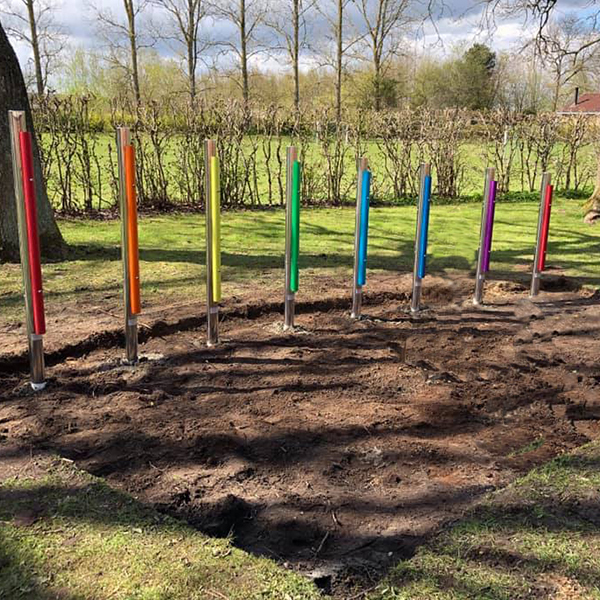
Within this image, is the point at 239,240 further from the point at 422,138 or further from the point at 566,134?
the point at 566,134

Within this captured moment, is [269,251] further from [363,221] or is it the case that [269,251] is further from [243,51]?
[243,51]

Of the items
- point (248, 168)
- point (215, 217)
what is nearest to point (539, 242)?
point (215, 217)

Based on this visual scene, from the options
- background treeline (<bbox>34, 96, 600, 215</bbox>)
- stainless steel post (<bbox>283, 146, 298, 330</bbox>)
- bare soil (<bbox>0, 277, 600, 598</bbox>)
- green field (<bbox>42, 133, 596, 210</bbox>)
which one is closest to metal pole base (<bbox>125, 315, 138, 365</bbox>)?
bare soil (<bbox>0, 277, 600, 598</bbox>)

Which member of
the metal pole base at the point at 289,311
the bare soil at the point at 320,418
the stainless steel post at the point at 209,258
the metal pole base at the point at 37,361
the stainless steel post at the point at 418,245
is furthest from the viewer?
the stainless steel post at the point at 418,245

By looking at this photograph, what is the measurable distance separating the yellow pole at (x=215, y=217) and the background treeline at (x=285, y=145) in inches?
294

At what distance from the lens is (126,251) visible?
13.7 ft

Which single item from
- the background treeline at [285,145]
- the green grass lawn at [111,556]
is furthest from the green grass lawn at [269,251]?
the green grass lawn at [111,556]

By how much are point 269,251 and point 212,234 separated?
407 centimetres

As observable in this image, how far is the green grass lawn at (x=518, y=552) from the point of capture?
7.07 feet

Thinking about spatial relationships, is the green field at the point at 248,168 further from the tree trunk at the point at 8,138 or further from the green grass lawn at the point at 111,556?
the green grass lawn at the point at 111,556

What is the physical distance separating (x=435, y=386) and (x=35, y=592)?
9.04ft

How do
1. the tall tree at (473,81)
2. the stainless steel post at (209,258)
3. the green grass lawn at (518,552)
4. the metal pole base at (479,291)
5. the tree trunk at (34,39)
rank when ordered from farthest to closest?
the tall tree at (473,81) < the tree trunk at (34,39) < the metal pole base at (479,291) < the stainless steel post at (209,258) < the green grass lawn at (518,552)

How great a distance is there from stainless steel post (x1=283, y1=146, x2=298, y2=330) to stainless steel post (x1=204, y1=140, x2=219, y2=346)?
2.08ft

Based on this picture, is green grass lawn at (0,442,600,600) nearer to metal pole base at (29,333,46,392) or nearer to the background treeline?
metal pole base at (29,333,46,392)
